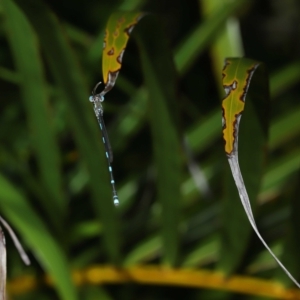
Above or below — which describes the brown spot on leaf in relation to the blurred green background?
above

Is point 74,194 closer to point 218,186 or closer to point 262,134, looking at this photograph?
point 218,186

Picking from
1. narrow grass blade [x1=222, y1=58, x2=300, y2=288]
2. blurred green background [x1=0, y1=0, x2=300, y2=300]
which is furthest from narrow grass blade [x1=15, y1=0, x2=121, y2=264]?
narrow grass blade [x1=222, y1=58, x2=300, y2=288]

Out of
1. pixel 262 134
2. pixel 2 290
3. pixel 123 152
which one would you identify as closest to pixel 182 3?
pixel 123 152

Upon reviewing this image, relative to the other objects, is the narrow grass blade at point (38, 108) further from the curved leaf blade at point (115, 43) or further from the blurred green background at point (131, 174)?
the curved leaf blade at point (115, 43)

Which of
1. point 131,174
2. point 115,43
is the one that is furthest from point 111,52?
point 131,174

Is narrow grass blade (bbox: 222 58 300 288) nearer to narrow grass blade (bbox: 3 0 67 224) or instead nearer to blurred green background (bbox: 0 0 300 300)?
blurred green background (bbox: 0 0 300 300)

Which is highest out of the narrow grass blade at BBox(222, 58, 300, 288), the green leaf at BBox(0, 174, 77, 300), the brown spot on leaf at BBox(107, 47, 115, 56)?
the brown spot on leaf at BBox(107, 47, 115, 56)

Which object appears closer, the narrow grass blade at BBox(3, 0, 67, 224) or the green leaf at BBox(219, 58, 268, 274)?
the green leaf at BBox(219, 58, 268, 274)

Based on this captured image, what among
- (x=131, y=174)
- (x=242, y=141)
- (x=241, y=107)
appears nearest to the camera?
(x=241, y=107)

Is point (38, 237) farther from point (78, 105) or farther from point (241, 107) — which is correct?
point (241, 107)
